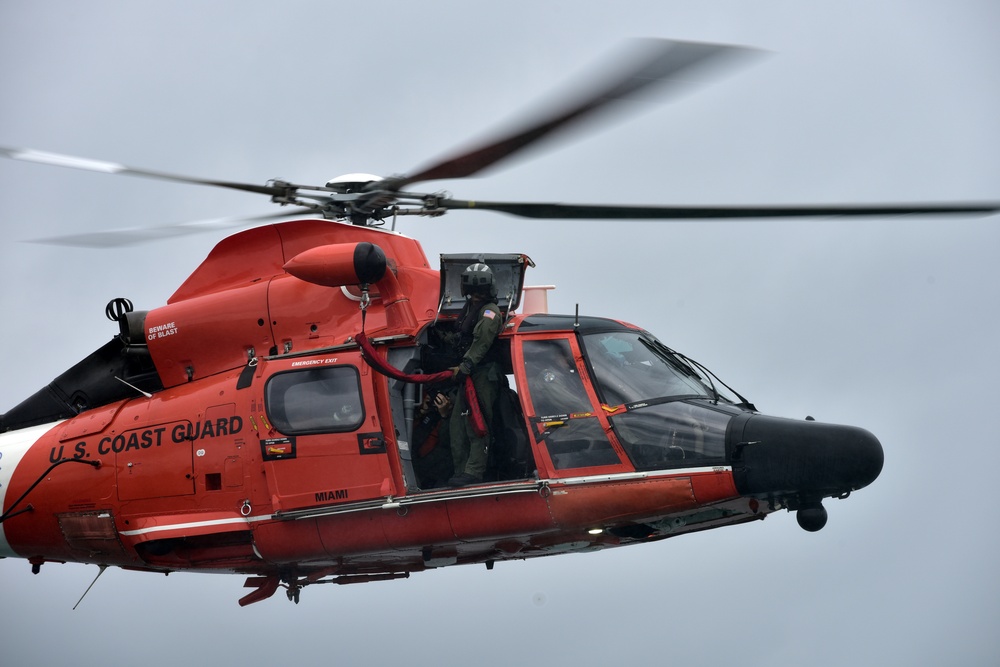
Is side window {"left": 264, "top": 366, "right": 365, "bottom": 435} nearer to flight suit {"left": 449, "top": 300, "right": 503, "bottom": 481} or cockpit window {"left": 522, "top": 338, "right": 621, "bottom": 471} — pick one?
flight suit {"left": 449, "top": 300, "right": 503, "bottom": 481}

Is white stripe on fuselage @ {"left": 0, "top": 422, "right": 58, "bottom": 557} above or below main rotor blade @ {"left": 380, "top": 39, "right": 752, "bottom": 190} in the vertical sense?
below

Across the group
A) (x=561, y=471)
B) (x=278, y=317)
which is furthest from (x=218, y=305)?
(x=561, y=471)

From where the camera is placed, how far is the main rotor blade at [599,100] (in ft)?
21.7

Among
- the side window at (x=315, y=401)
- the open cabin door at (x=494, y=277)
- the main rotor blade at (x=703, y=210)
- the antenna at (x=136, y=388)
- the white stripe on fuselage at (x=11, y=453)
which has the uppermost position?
the main rotor blade at (x=703, y=210)

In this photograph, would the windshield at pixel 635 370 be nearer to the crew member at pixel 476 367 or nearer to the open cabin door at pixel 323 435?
the crew member at pixel 476 367

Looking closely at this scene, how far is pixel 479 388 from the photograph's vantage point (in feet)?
34.4

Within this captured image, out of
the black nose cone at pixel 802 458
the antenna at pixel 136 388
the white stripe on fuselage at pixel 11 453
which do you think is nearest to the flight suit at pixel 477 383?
the black nose cone at pixel 802 458

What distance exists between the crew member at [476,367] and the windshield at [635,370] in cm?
88

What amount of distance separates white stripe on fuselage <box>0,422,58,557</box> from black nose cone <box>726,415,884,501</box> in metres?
7.54

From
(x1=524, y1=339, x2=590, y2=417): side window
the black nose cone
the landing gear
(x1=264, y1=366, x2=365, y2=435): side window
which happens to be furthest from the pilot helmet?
the landing gear

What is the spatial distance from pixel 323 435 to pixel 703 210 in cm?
405

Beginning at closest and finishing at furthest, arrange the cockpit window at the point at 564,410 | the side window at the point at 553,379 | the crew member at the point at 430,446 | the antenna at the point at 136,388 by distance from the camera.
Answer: the cockpit window at the point at 564,410 < the side window at the point at 553,379 < the crew member at the point at 430,446 < the antenna at the point at 136,388

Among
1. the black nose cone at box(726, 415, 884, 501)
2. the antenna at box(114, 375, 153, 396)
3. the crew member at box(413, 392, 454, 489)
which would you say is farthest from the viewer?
the antenna at box(114, 375, 153, 396)

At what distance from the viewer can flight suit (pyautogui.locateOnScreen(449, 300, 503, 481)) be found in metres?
10.4
